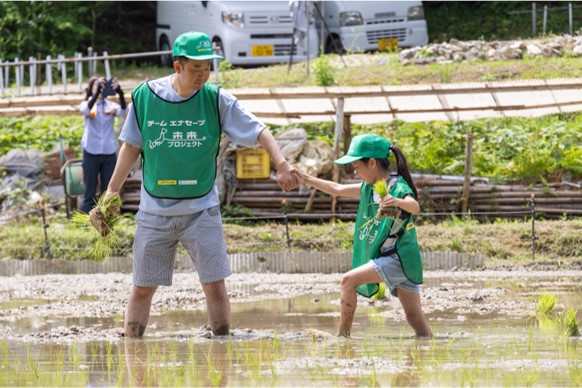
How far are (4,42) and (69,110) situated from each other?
11.2m

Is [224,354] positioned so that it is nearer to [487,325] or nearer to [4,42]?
[487,325]

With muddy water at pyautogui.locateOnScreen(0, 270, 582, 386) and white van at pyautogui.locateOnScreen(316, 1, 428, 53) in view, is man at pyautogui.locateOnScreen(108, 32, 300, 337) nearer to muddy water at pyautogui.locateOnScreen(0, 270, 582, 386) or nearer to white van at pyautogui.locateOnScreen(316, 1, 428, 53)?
muddy water at pyautogui.locateOnScreen(0, 270, 582, 386)

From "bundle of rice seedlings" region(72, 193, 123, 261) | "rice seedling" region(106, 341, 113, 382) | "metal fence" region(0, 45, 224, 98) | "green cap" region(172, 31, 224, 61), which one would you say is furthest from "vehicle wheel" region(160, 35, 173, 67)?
"rice seedling" region(106, 341, 113, 382)

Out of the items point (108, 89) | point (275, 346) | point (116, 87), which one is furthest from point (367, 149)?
point (108, 89)

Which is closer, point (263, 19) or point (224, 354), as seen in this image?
point (224, 354)

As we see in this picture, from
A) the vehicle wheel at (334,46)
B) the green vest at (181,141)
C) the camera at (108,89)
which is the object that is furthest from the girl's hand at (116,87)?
the vehicle wheel at (334,46)

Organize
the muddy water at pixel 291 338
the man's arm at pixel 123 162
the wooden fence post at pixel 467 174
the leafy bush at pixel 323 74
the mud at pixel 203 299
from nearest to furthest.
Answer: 1. the muddy water at pixel 291 338
2. the man's arm at pixel 123 162
3. the mud at pixel 203 299
4. the wooden fence post at pixel 467 174
5. the leafy bush at pixel 323 74

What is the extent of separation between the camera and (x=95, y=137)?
13.6 metres

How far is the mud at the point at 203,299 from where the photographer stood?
7.83 m

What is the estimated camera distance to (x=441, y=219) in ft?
44.2

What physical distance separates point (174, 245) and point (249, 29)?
47.4 ft

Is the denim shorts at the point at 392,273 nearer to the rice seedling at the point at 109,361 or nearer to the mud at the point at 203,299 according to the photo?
the mud at the point at 203,299

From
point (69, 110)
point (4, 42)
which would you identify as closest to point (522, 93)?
point (69, 110)

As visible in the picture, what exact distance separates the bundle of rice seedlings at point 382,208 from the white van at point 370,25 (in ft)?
48.8
